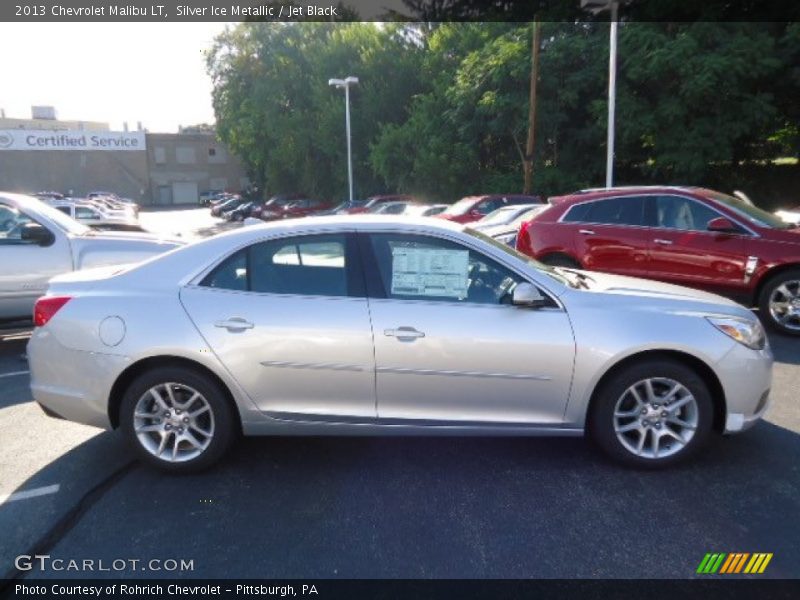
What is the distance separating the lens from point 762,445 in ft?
12.6

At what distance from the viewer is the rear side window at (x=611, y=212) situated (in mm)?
7305

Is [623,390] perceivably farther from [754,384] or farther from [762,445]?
[762,445]

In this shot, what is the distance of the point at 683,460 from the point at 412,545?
182cm

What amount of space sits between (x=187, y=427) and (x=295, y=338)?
884 millimetres

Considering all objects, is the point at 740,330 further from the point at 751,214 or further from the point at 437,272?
the point at 751,214

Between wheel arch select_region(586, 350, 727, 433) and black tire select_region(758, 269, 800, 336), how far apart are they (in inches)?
151

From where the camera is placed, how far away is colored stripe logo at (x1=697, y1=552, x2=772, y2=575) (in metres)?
2.63

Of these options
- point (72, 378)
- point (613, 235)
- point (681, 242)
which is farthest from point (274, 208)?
point (72, 378)

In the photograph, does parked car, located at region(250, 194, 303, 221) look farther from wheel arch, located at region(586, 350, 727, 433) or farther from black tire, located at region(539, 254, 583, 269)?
wheel arch, located at region(586, 350, 727, 433)

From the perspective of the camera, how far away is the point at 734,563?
105 inches

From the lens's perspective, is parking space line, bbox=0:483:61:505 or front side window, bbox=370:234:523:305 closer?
parking space line, bbox=0:483:61:505

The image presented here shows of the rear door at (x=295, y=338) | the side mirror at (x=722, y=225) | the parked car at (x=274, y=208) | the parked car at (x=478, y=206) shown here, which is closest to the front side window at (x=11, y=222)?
the rear door at (x=295, y=338)

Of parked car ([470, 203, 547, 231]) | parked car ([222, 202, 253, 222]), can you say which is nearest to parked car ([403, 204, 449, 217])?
parked car ([470, 203, 547, 231])
